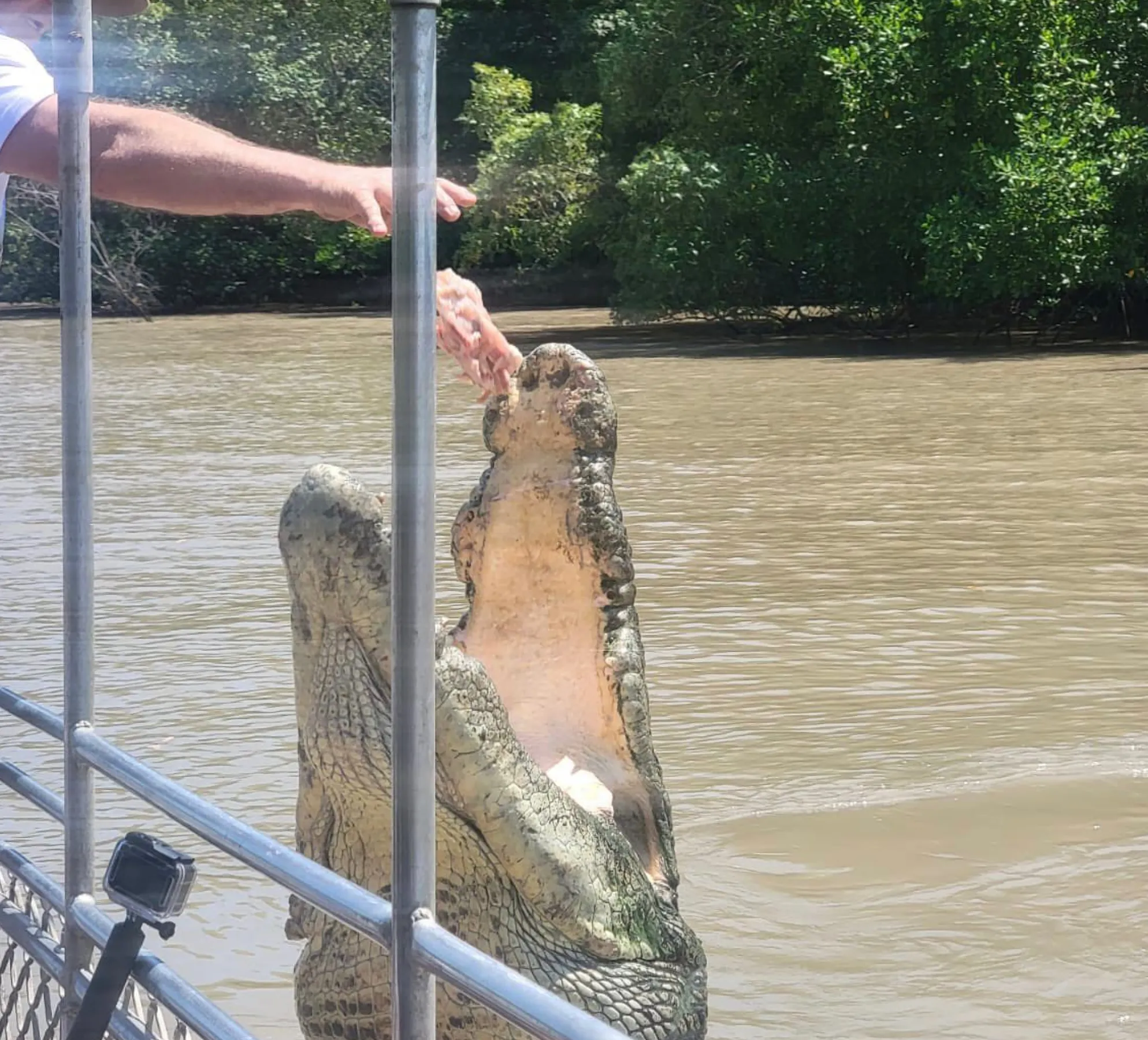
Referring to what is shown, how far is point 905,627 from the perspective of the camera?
668 cm

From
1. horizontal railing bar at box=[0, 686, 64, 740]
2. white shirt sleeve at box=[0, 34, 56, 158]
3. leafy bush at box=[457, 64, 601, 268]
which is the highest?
leafy bush at box=[457, 64, 601, 268]

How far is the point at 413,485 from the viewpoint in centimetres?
124

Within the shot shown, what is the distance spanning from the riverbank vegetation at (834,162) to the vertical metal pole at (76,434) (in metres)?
12.7

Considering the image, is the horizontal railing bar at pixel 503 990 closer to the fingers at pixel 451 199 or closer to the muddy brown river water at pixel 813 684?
the fingers at pixel 451 199

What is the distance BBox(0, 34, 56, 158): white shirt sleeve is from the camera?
1.87 metres

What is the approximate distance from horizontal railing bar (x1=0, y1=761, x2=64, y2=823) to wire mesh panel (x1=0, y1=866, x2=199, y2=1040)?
10 centimetres

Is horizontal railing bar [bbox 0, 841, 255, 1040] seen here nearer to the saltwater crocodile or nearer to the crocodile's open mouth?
the saltwater crocodile

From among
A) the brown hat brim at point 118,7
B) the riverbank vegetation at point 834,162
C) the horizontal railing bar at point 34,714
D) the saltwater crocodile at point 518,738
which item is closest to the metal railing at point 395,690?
the horizontal railing bar at point 34,714

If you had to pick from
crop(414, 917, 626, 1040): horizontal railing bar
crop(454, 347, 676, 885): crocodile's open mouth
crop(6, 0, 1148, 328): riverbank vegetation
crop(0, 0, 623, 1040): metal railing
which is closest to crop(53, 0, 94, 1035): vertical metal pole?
crop(0, 0, 623, 1040): metal railing

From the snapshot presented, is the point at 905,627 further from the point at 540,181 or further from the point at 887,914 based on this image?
the point at 540,181

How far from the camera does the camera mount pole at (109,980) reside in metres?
1.59

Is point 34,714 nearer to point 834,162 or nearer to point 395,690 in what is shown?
point 395,690

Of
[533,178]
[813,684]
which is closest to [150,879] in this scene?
[813,684]

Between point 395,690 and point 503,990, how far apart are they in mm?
222
